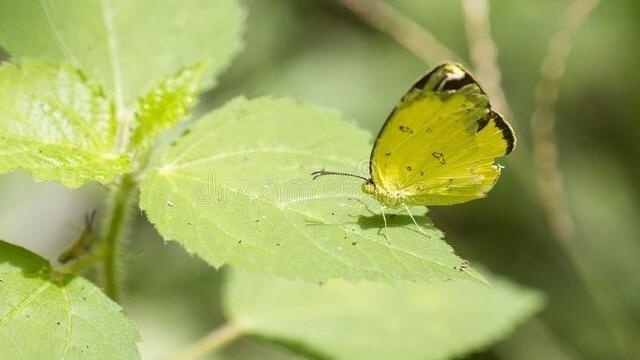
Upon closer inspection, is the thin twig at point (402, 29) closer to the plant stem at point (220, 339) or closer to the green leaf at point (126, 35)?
the green leaf at point (126, 35)

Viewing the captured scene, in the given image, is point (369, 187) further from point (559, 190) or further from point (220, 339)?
point (559, 190)

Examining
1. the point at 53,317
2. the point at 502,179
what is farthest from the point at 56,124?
the point at 502,179

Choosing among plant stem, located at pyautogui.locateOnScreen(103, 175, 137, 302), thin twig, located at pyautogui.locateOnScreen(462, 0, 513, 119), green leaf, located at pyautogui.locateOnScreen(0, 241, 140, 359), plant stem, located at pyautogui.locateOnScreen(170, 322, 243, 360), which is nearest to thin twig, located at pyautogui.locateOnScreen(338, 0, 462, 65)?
thin twig, located at pyautogui.locateOnScreen(462, 0, 513, 119)

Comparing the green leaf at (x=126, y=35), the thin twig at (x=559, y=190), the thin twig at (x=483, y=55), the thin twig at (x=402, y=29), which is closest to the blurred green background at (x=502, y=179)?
the thin twig at (x=559, y=190)

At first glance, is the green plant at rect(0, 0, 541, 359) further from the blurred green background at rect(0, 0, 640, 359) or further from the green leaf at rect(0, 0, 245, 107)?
the blurred green background at rect(0, 0, 640, 359)

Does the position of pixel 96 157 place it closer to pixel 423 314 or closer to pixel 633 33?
pixel 423 314

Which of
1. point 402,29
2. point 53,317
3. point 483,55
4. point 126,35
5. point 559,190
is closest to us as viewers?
point 53,317
